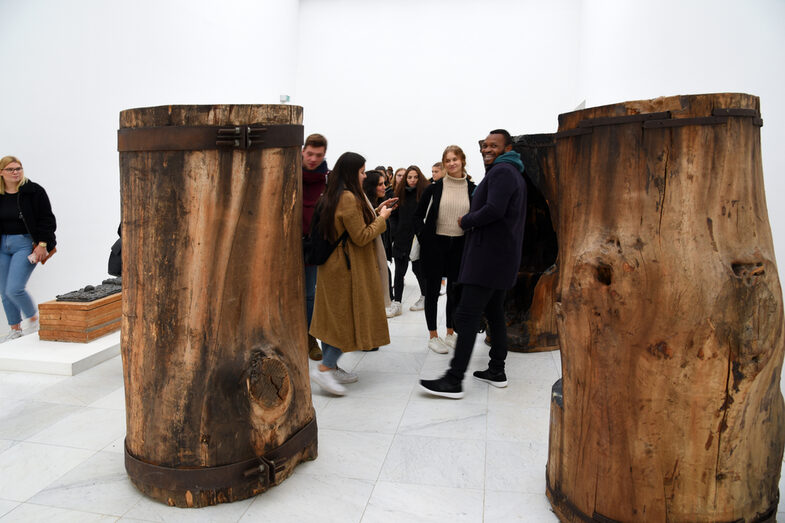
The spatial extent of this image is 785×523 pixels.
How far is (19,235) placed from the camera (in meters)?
5.15

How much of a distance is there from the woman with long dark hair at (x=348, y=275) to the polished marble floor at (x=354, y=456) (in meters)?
0.36

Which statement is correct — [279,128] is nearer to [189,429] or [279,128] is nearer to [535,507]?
[189,429]

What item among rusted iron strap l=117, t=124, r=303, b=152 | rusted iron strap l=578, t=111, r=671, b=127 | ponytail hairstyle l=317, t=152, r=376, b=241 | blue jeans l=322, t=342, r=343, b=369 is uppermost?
rusted iron strap l=578, t=111, r=671, b=127

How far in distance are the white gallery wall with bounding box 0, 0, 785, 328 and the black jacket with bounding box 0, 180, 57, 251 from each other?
820mm

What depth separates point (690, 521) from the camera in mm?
1915

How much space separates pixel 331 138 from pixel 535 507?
9.83 meters

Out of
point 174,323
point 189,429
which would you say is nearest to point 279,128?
point 174,323

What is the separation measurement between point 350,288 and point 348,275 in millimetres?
83

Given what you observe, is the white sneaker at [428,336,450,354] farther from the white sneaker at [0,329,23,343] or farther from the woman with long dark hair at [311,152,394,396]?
the white sneaker at [0,329,23,343]

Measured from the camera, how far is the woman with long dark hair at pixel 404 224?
572 cm

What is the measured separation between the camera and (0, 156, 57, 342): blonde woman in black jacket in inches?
197

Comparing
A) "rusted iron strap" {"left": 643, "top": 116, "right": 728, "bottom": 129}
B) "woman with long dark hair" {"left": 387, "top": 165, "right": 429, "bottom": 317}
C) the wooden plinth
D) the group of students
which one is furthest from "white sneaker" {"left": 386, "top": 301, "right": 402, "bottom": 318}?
"rusted iron strap" {"left": 643, "top": 116, "right": 728, "bottom": 129}

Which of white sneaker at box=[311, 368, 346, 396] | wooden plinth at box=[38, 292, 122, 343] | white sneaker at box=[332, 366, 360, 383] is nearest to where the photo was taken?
white sneaker at box=[311, 368, 346, 396]

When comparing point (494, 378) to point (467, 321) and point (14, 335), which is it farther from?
point (14, 335)
